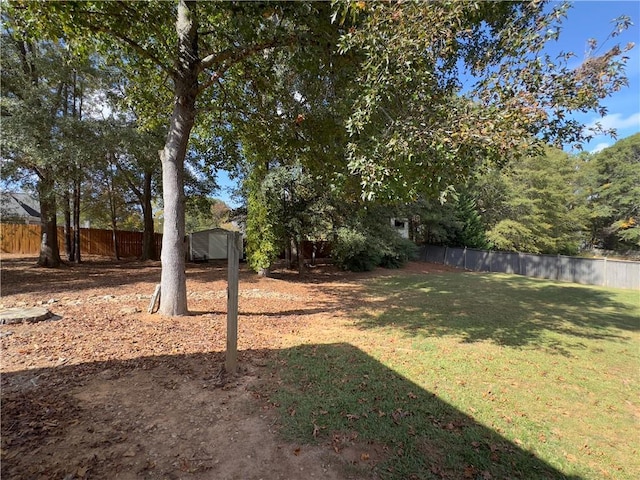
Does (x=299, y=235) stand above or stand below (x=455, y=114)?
below

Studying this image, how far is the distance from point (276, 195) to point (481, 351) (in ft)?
26.5

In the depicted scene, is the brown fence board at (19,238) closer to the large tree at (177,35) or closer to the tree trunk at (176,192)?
the large tree at (177,35)

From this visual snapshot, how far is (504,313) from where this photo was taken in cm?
792

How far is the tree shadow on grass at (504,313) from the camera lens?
6096 mm

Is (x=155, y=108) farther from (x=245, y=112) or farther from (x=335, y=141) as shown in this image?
(x=335, y=141)

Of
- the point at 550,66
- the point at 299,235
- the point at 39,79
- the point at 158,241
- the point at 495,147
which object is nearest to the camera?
the point at 495,147

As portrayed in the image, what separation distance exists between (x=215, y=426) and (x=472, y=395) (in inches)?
107

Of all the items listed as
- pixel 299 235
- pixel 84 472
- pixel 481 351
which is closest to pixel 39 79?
pixel 299 235

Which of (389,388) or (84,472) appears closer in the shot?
(84,472)

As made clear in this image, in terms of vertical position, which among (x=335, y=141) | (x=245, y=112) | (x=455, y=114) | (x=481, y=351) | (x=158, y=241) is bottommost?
(x=481, y=351)

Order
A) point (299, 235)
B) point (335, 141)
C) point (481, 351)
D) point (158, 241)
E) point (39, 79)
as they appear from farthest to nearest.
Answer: point (158, 241) < point (299, 235) < point (39, 79) < point (335, 141) < point (481, 351)

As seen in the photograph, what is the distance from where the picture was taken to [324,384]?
12.0ft

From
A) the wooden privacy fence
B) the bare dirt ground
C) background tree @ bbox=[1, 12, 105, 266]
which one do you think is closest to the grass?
the bare dirt ground

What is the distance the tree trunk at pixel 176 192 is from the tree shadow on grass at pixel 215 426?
1945 millimetres
